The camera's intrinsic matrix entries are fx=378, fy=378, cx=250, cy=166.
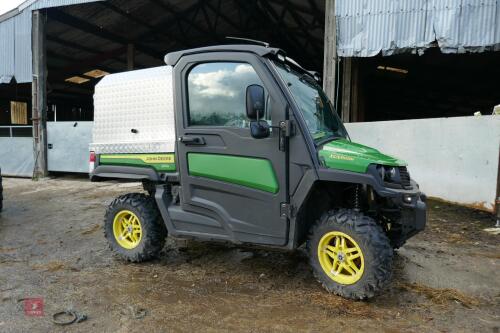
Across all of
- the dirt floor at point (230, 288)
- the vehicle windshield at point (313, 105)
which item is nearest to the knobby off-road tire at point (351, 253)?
the dirt floor at point (230, 288)

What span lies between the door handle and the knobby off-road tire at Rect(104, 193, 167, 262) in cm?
94

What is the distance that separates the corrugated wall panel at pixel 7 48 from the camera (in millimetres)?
11578

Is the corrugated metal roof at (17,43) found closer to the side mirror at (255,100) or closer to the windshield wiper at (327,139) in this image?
the side mirror at (255,100)

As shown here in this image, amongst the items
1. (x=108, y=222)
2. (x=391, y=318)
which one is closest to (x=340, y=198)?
(x=391, y=318)

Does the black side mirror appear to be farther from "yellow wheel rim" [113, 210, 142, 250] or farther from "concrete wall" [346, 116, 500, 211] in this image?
"concrete wall" [346, 116, 500, 211]

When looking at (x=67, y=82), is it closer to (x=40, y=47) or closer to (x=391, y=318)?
(x=40, y=47)

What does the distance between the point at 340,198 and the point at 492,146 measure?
4.06m

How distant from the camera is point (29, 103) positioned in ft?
71.0

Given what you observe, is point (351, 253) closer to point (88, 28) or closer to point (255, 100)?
point (255, 100)

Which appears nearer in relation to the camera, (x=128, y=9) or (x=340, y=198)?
(x=340, y=198)

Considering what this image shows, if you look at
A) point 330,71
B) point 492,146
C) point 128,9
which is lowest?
point 492,146

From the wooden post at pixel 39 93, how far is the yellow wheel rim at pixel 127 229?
343 inches

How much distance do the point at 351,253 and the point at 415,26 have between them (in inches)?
240

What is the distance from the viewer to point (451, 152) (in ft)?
22.0
